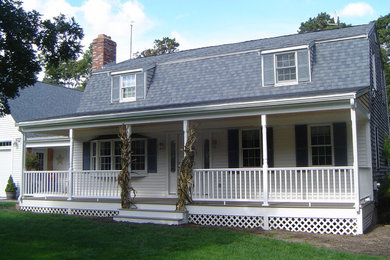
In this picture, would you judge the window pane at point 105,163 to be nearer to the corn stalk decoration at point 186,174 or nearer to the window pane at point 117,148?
the window pane at point 117,148

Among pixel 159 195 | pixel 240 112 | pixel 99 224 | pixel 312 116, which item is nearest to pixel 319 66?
pixel 312 116

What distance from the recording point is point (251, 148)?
40.9 ft

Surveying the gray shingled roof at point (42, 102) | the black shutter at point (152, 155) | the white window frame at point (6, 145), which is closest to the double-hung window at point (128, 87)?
the black shutter at point (152, 155)

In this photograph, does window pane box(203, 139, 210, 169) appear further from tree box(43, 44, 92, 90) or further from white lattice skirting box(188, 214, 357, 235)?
tree box(43, 44, 92, 90)

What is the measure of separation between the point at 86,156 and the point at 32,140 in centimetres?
615

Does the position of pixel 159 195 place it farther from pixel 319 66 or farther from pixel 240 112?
pixel 319 66

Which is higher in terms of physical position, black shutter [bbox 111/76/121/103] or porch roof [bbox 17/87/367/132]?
black shutter [bbox 111/76/121/103]

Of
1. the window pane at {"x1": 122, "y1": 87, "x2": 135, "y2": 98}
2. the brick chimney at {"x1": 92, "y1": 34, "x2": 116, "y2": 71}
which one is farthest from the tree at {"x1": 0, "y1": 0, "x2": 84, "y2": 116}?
the brick chimney at {"x1": 92, "y1": 34, "x2": 116, "y2": 71}

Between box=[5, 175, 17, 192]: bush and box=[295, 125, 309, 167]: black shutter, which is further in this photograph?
box=[5, 175, 17, 192]: bush

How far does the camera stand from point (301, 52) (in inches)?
490

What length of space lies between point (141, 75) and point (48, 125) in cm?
365

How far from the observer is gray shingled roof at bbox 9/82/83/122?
2159 cm

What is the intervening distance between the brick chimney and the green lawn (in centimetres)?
940

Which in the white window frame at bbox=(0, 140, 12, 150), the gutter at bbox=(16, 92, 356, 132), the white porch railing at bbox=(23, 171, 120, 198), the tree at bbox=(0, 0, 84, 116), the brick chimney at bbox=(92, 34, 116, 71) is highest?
the brick chimney at bbox=(92, 34, 116, 71)
